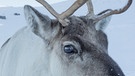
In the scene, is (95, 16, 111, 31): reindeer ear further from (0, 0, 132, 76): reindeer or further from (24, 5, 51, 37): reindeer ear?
(24, 5, 51, 37): reindeer ear

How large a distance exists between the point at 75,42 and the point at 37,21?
1.81 ft

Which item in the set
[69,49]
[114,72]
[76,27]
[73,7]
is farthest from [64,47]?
[114,72]

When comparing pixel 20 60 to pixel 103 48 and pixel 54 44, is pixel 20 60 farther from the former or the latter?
pixel 103 48

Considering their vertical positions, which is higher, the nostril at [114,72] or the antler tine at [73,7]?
the antler tine at [73,7]

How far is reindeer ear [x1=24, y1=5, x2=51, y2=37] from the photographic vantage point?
15.7 ft

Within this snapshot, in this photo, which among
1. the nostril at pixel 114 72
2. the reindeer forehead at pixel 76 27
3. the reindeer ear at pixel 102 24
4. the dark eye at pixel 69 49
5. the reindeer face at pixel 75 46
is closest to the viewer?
the nostril at pixel 114 72

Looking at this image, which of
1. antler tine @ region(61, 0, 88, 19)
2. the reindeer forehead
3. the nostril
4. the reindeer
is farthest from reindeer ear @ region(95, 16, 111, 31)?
the nostril

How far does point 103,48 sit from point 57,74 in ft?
1.82

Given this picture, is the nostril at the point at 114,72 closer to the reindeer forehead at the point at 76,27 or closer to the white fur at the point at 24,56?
the reindeer forehead at the point at 76,27

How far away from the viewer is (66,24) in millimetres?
4734

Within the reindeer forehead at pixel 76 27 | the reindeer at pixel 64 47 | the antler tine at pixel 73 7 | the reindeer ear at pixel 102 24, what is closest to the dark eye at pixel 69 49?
the reindeer at pixel 64 47

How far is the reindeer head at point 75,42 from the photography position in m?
4.38

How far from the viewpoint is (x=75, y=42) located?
452 centimetres

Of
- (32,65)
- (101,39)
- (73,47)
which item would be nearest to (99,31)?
(101,39)
